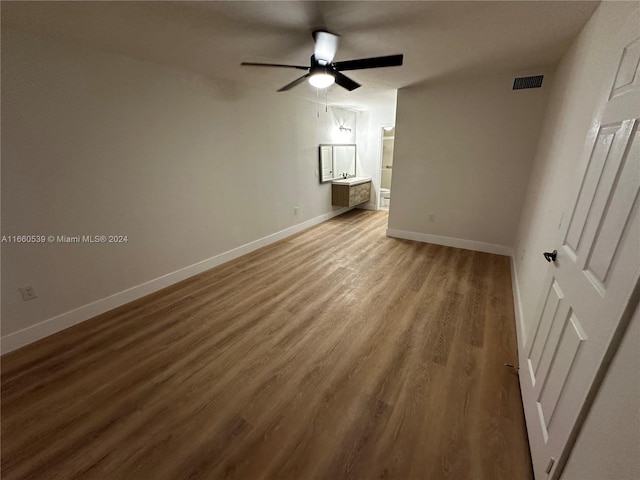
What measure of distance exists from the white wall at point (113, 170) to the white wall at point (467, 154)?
87.1 inches

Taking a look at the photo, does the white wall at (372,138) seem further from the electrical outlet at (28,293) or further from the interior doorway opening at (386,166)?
the electrical outlet at (28,293)

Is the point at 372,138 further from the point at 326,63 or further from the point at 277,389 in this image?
the point at 277,389

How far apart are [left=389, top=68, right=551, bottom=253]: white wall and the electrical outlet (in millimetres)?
4378

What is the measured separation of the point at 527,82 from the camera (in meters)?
3.09

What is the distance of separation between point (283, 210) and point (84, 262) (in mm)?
2685

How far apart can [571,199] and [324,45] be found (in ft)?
6.57

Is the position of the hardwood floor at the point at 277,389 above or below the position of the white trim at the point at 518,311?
below

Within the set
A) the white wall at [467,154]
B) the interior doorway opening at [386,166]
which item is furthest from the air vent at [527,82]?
the interior doorway opening at [386,166]

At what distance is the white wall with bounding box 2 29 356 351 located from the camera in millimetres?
1930

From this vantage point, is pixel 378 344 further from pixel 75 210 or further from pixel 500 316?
pixel 75 210

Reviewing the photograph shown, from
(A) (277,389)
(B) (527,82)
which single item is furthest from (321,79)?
(B) (527,82)

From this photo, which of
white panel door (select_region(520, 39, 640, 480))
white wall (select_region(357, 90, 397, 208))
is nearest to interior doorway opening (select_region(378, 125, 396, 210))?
white wall (select_region(357, 90, 397, 208))

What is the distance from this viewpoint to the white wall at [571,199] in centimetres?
71

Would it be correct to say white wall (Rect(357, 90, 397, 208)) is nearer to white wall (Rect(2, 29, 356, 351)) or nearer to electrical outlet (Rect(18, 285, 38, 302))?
white wall (Rect(2, 29, 356, 351))
